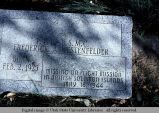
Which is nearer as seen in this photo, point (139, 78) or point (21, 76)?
point (21, 76)

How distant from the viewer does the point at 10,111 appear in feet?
12.8

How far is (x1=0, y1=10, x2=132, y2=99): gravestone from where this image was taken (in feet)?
13.2

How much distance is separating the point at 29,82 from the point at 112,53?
1056 mm

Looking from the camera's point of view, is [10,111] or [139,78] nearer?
[10,111]

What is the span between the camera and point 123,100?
4.11 meters

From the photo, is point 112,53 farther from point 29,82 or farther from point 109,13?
point 29,82

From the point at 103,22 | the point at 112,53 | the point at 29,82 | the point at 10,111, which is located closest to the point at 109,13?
the point at 103,22

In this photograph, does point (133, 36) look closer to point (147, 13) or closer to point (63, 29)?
point (147, 13)

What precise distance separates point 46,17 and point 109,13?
83 cm

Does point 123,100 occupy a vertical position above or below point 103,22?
below

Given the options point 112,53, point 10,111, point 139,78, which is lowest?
point 10,111

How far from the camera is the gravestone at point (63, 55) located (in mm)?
4020

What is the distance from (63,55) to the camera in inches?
161

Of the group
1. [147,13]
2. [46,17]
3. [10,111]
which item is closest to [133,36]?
[147,13]
